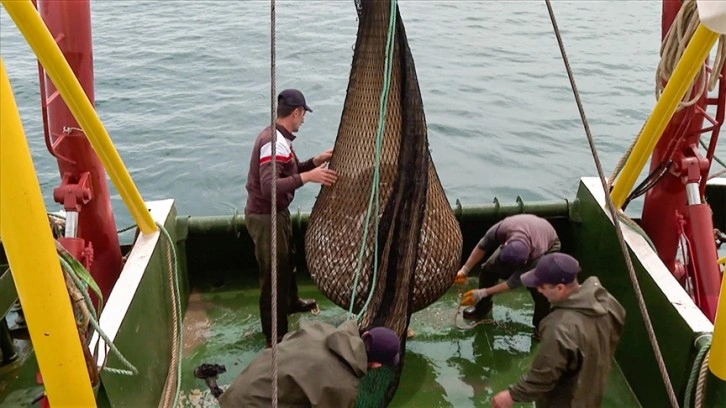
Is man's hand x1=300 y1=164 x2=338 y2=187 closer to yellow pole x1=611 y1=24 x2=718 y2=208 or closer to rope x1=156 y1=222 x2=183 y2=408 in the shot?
rope x1=156 y1=222 x2=183 y2=408

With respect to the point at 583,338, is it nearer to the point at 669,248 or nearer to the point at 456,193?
the point at 669,248

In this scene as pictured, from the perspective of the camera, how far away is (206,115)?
1304cm

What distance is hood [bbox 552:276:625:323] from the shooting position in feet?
11.7

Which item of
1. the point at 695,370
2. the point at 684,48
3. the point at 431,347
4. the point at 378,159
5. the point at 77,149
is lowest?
the point at 431,347

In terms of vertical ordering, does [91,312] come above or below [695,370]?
above

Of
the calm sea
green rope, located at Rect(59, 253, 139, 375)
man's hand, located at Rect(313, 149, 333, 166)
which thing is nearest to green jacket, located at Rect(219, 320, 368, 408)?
green rope, located at Rect(59, 253, 139, 375)

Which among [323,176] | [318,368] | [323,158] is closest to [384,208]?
[323,176]

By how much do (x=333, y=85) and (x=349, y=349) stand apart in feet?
37.3

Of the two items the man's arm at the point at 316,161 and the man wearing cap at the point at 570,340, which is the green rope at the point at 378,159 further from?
the man wearing cap at the point at 570,340

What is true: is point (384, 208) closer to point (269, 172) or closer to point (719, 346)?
point (269, 172)

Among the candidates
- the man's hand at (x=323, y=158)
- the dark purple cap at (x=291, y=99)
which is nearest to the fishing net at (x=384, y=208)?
the dark purple cap at (x=291, y=99)

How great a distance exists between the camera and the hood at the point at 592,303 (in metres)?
3.58

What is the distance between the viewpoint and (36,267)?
2.34m

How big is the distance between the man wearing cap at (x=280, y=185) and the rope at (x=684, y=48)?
2.14m
